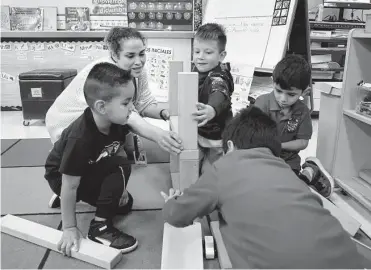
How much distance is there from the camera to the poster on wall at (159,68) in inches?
→ 123

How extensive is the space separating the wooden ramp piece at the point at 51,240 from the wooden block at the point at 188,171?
32 centimetres

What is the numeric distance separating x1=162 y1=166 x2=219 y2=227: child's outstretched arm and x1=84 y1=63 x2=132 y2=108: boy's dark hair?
0.39 metres

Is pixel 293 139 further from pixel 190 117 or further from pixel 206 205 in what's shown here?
pixel 206 205

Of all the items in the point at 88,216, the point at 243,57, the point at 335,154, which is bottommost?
the point at 88,216

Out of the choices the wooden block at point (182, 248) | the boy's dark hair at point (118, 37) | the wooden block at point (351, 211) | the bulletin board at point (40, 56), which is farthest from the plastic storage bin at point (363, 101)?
the bulletin board at point (40, 56)

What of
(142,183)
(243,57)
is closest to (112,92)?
(142,183)

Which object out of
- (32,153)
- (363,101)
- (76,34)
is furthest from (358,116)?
(76,34)

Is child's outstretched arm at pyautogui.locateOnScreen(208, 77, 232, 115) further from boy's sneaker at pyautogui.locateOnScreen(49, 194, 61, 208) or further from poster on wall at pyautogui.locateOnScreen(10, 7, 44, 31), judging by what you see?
poster on wall at pyautogui.locateOnScreen(10, 7, 44, 31)

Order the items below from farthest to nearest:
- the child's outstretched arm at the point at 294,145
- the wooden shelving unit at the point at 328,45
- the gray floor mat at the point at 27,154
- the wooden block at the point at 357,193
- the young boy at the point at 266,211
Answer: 1. the wooden shelving unit at the point at 328,45
2. the gray floor mat at the point at 27,154
3. the child's outstretched arm at the point at 294,145
4. the wooden block at the point at 357,193
5. the young boy at the point at 266,211

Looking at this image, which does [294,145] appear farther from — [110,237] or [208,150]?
[110,237]

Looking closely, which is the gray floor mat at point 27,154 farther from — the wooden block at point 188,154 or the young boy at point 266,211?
the young boy at point 266,211

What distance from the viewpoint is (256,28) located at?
2.42m

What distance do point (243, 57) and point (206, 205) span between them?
1.79 metres

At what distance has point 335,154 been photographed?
5.38 feet
